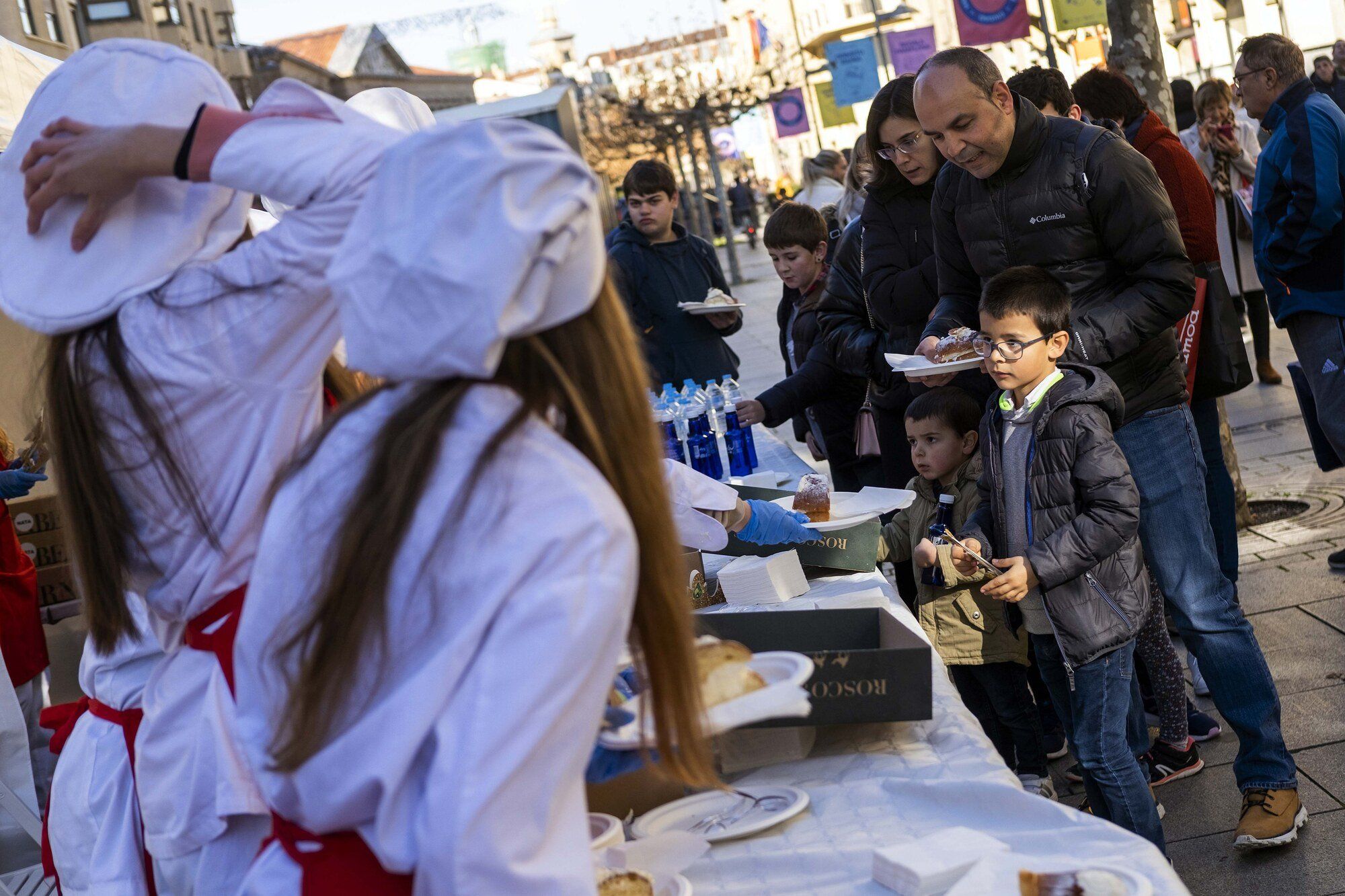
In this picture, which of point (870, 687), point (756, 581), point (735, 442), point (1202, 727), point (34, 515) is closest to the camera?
point (870, 687)

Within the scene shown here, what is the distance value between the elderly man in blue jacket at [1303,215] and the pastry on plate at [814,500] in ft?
7.56

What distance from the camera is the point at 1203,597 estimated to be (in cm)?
319

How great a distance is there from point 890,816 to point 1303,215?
348 cm

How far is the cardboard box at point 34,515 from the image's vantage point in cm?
520

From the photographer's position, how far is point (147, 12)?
1239 inches

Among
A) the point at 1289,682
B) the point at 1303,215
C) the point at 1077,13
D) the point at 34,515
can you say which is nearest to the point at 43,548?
the point at 34,515

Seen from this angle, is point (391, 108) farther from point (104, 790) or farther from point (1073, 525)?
point (1073, 525)

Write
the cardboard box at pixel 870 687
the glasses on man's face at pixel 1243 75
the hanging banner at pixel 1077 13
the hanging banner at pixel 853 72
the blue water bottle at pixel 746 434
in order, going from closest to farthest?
the cardboard box at pixel 870 687 → the glasses on man's face at pixel 1243 75 → the blue water bottle at pixel 746 434 → the hanging banner at pixel 1077 13 → the hanging banner at pixel 853 72

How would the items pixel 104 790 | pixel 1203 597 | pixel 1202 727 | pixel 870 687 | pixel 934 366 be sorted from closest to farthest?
pixel 104 790, pixel 870 687, pixel 1203 597, pixel 934 366, pixel 1202 727

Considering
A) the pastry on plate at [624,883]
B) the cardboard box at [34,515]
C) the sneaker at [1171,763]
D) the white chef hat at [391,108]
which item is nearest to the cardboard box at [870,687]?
the pastry on plate at [624,883]

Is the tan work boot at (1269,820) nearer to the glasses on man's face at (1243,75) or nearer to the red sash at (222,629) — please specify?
the red sash at (222,629)

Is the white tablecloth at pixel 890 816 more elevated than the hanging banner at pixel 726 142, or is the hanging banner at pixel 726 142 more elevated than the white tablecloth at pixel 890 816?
the hanging banner at pixel 726 142

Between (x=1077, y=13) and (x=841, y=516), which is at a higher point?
(x=1077, y=13)

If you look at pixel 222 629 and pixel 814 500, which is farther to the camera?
pixel 814 500
